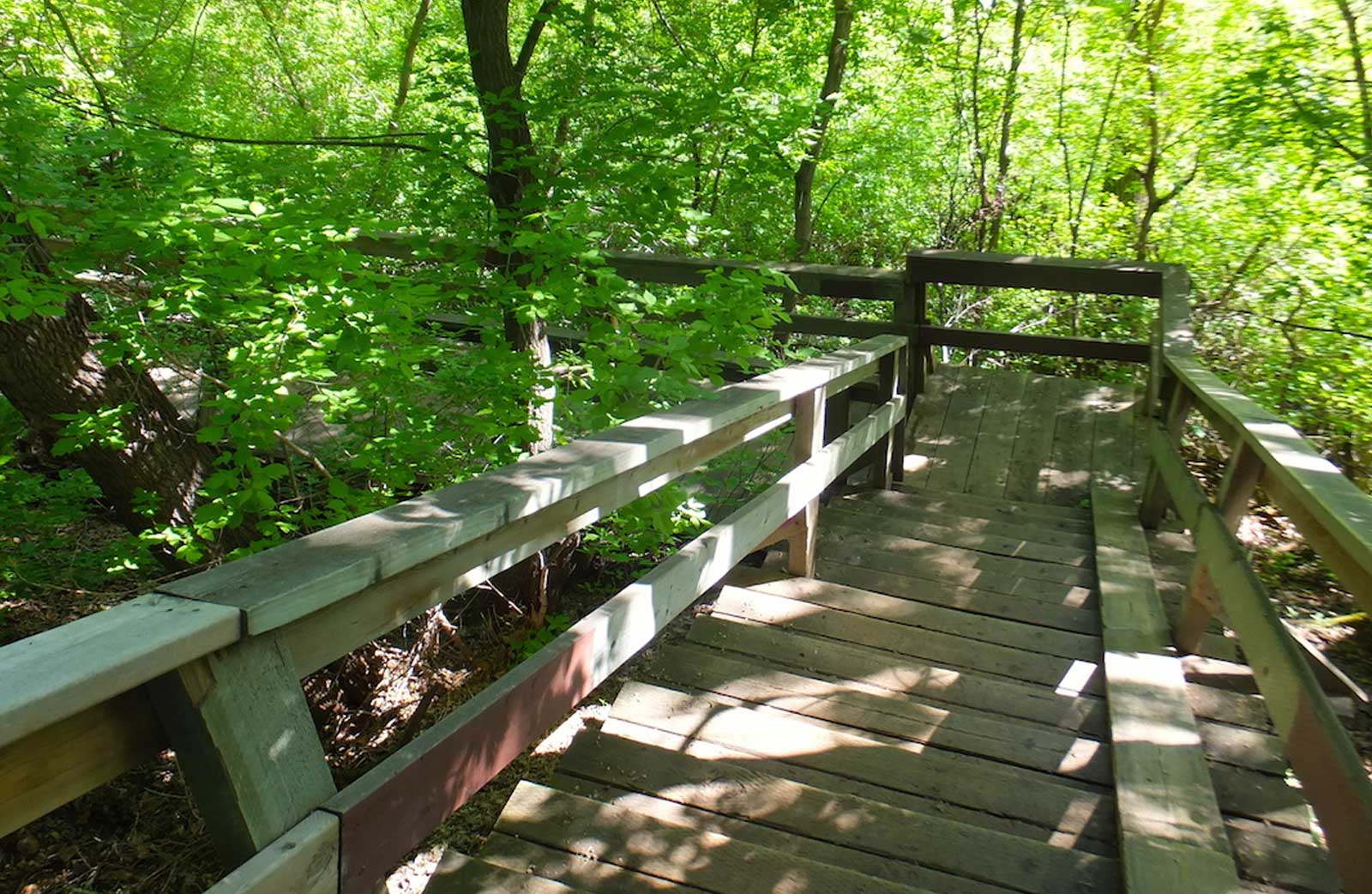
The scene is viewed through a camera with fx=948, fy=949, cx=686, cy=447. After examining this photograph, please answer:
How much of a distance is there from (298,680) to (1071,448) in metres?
6.09

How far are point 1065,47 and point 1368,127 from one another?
11.3 ft

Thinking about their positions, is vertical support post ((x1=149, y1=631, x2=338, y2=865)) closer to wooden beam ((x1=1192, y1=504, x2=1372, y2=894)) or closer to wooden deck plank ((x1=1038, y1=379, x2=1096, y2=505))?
wooden beam ((x1=1192, y1=504, x2=1372, y2=894))

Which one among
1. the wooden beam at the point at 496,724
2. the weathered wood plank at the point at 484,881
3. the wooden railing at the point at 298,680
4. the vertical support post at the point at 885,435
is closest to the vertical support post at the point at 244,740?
the wooden railing at the point at 298,680

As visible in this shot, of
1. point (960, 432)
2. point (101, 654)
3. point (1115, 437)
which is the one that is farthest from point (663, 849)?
point (1115, 437)

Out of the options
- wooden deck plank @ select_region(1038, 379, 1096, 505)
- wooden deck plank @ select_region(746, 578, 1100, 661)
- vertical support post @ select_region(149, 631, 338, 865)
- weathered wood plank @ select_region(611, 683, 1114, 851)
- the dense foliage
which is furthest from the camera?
wooden deck plank @ select_region(1038, 379, 1096, 505)

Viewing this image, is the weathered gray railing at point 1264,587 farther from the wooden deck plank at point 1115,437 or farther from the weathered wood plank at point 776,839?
the wooden deck plank at point 1115,437

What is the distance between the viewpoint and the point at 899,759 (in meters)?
2.77

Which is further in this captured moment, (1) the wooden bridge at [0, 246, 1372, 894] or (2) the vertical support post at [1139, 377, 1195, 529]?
(2) the vertical support post at [1139, 377, 1195, 529]

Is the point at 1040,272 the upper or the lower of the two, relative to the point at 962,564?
upper

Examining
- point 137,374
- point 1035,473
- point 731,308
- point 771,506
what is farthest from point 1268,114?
point 137,374

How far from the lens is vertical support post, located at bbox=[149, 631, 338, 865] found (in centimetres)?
120

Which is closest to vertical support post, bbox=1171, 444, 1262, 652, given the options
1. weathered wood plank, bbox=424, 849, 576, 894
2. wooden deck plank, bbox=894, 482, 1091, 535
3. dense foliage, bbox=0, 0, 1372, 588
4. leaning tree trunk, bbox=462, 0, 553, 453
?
wooden deck plank, bbox=894, 482, 1091, 535

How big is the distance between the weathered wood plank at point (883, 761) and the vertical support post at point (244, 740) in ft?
5.33

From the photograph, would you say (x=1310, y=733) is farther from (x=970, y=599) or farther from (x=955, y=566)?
(x=955, y=566)
